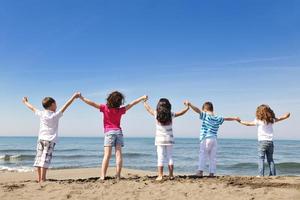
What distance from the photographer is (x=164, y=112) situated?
897 cm

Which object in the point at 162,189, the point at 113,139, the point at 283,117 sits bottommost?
the point at 162,189

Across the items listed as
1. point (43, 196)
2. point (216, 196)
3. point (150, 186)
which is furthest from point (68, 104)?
point (216, 196)

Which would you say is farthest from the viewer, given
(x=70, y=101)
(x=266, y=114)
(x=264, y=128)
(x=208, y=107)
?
(x=264, y=128)

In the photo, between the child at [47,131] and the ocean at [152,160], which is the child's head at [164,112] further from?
the ocean at [152,160]

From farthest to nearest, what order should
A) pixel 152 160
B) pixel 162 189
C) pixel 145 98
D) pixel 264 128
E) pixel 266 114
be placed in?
pixel 152 160, pixel 264 128, pixel 266 114, pixel 145 98, pixel 162 189

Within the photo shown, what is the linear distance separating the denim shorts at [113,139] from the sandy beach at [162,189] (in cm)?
87

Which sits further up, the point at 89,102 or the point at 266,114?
the point at 89,102

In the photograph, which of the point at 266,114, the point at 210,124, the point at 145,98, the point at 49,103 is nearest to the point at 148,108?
the point at 145,98

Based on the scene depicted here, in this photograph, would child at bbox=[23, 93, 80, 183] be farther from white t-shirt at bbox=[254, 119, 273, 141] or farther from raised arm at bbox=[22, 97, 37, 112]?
white t-shirt at bbox=[254, 119, 273, 141]

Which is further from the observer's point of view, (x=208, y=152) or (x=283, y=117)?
(x=283, y=117)

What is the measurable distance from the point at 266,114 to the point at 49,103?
564 centimetres

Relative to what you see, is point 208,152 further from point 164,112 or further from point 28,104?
point 28,104

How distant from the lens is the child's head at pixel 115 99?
9.06m

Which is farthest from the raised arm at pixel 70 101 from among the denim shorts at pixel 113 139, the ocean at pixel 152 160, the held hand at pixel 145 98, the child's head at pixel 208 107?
the ocean at pixel 152 160
